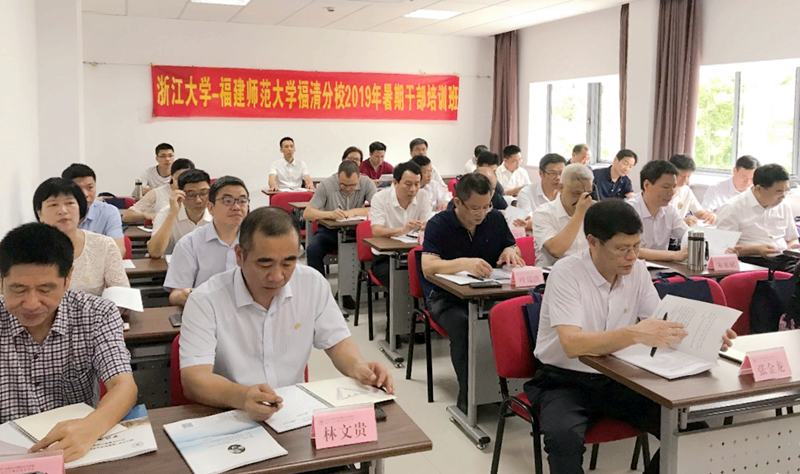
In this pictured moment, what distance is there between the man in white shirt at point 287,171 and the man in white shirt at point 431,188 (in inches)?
104

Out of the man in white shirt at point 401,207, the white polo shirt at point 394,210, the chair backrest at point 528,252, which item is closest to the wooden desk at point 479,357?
the chair backrest at point 528,252

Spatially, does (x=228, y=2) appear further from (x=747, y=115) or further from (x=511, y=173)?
(x=747, y=115)

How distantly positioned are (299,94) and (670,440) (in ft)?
27.1

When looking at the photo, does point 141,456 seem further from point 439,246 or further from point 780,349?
point 439,246

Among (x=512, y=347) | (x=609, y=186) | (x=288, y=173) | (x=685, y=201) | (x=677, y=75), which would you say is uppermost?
(x=677, y=75)

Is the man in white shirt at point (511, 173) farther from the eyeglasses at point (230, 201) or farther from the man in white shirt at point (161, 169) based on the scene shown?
the eyeglasses at point (230, 201)

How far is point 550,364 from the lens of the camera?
93.0 inches

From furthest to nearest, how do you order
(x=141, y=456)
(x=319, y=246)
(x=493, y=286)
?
(x=319, y=246)
(x=493, y=286)
(x=141, y=456)

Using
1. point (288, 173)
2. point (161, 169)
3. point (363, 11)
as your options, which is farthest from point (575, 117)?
point (161, 169)

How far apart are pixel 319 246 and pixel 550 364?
3.52m

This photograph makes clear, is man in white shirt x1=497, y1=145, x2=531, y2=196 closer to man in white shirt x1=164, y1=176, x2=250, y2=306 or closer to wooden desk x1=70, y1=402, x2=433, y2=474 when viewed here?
man in white shirt x1=164, y1=176, x2=250, y2=306

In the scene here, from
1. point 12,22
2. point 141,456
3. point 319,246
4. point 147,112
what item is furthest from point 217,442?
point 147,112

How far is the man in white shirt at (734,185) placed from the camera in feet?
18.6

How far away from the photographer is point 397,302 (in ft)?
13.9
